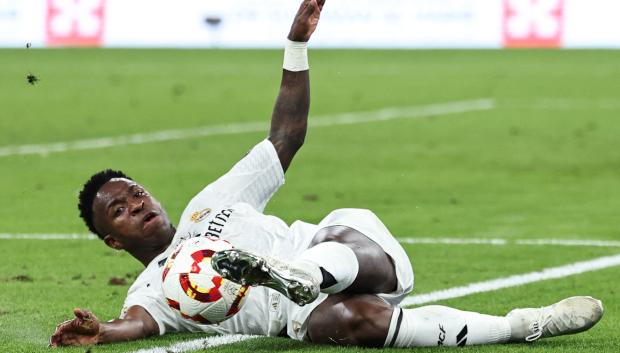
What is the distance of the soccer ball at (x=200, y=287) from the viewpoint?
18.8ft

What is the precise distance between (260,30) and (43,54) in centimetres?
496

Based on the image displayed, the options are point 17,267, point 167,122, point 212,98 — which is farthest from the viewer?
point 212,98

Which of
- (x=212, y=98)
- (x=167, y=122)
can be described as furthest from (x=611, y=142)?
(x=212, y=98)

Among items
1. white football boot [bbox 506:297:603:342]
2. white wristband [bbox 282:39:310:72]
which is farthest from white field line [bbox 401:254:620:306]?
white wristband [bbox 282:39:310:72]

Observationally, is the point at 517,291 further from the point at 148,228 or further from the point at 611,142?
the point at 611,142

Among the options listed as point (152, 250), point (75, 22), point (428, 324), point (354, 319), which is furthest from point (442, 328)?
point (75, 22)

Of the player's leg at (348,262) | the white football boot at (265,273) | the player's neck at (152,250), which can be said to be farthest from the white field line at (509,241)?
the white football boot at (265,273)

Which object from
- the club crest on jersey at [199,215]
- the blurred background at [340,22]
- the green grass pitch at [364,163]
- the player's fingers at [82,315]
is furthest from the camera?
the blurred background at [340,22]

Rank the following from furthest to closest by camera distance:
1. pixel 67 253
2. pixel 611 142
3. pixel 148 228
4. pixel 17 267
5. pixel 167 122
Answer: pixel 167 122
pixel 611 142
pixel 67 253
pixel 17 267
pixel 148 228

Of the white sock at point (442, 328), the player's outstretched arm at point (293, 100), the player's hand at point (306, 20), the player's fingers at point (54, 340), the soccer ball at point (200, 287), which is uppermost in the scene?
the player's hand at point (306, 20)

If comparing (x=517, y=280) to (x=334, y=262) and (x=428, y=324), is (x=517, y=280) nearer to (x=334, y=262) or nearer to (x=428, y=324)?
(x=428, y=324)

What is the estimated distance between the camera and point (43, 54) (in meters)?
30.2

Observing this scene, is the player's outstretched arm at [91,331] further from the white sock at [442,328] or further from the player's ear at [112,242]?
the white sock at [442,328]

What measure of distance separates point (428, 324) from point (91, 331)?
1549 millimetres
